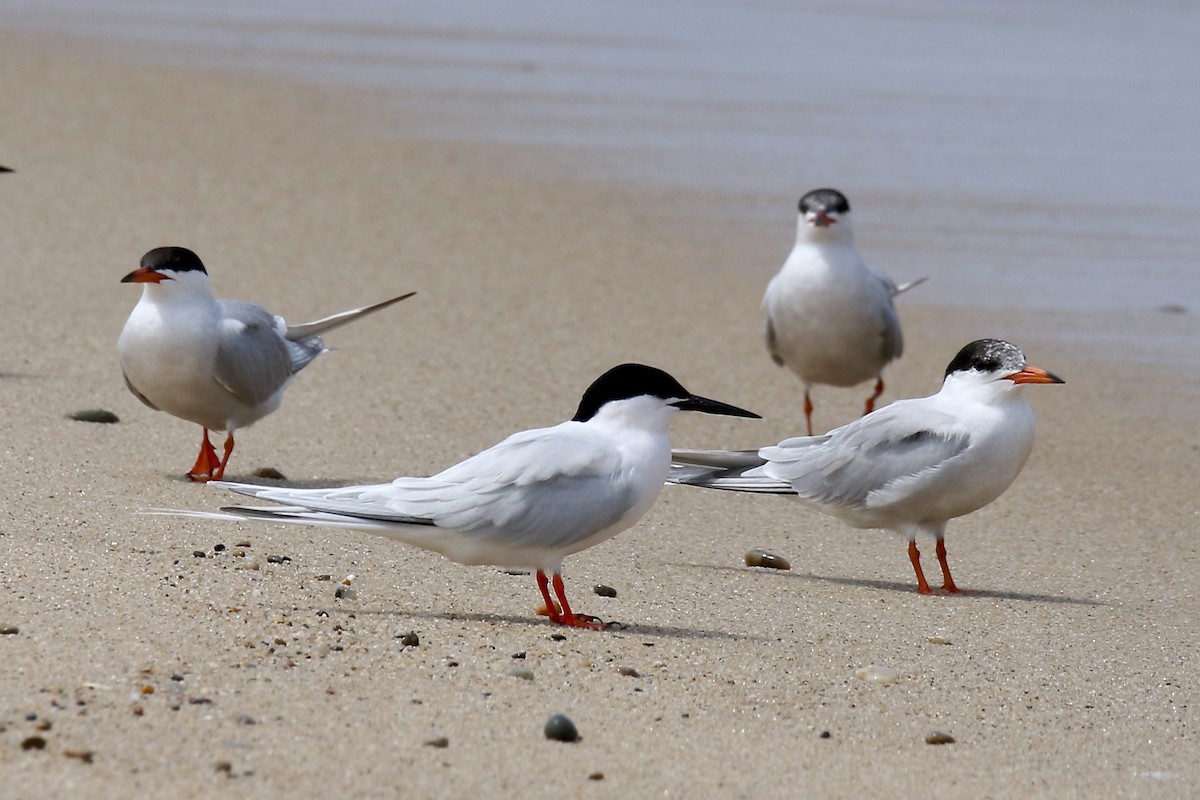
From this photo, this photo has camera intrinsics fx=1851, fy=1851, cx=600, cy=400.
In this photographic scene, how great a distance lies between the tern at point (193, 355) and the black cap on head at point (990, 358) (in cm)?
182

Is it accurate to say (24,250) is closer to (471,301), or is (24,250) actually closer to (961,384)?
(471,301)

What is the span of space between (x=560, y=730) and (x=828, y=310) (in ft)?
13.7

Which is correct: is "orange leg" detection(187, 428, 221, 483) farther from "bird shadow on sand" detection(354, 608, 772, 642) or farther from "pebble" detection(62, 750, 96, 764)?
"pebble" detection(62, 750, 96, 764)

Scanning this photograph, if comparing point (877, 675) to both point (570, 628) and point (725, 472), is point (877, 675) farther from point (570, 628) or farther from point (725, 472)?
point (725, 472)

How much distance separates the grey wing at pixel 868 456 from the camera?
528 cm

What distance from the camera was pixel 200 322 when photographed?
239 inches

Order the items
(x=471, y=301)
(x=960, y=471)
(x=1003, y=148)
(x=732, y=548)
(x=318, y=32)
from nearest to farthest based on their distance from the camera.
Answer: 1. (x=960, y=471)
2. (x=732, y=548)
3. (x=471, y=301)
4. (x=1003, y=148)
5. (x=318, y=32)

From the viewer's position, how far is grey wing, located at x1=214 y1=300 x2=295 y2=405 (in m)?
6.04

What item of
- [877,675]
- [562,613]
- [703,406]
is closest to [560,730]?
[562,613]

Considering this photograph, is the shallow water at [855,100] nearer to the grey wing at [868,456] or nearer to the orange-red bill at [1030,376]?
the grey wing at [868,456]

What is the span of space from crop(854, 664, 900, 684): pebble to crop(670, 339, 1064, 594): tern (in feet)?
3.12

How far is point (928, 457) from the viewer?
5262mm

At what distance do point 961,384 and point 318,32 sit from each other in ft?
39.6

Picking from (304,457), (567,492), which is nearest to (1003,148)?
(304,457)
